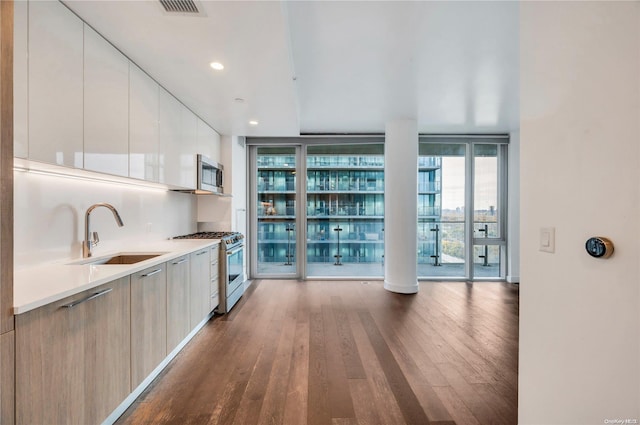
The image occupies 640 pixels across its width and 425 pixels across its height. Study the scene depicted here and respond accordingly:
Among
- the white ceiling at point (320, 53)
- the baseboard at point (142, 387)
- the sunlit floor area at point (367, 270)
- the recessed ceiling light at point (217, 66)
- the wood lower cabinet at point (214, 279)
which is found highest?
the white ceiling at point (320, 53)

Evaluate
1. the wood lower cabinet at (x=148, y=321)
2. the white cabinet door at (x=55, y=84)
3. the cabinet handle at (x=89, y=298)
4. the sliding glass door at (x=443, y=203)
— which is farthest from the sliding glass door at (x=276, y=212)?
the cabinet handle at (x=89, y=298)

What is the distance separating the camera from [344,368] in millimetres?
2230

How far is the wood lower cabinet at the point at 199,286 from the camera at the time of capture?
2639mm

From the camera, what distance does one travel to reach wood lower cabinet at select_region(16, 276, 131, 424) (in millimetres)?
1103

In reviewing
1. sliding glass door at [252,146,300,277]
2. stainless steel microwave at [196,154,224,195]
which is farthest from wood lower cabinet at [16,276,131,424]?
sliding glass door at [252,146,300,277]

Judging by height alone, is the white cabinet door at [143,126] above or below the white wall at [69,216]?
above

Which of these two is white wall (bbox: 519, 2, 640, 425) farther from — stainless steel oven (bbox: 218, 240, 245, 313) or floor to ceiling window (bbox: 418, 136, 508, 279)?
floor to ceiling window (bbox: 418, 136, 508, 279)

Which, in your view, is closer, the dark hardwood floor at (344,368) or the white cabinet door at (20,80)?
the white cabinet door at (20,80)

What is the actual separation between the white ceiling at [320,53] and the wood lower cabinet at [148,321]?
5.24ft

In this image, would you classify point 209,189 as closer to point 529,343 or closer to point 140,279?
point 140,279

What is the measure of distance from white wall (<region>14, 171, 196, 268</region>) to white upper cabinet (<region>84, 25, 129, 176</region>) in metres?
0.35

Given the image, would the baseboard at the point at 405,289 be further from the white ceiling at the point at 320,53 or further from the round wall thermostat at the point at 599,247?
the round wall thermostat at the point at 599,247

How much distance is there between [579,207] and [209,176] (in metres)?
3.62

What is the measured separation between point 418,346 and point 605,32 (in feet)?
8.33
